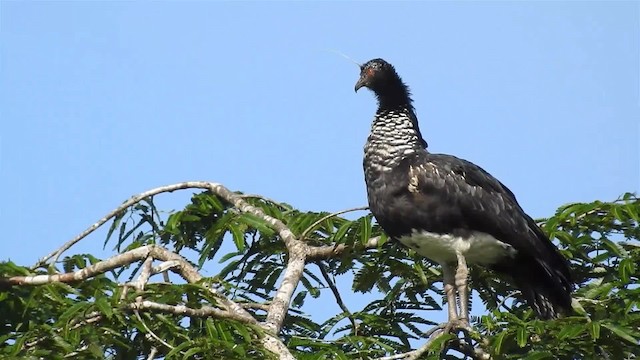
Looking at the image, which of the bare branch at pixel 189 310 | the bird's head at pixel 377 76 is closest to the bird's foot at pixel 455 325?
the bare branch at pixel 189 310

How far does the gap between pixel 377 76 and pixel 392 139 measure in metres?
0.64

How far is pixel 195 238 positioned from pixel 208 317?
1630 mm

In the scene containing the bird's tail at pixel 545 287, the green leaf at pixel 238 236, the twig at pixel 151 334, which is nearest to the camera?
the twig at pixel 151 334

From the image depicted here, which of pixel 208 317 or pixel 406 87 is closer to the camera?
pixel 208 317

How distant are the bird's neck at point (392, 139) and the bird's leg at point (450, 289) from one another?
2.19 ft

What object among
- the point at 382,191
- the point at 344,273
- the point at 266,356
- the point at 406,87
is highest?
the point at 406,87

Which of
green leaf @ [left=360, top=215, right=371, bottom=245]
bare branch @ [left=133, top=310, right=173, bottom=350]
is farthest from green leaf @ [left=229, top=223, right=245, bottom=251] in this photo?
bare branch @ [left=133, top=310, right=173, bottom=350]

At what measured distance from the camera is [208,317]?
4.93m

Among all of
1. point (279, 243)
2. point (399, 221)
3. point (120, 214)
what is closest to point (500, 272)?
point (399, 221)

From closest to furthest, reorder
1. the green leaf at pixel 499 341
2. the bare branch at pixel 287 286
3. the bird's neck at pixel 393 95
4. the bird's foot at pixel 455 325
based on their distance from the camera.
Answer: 1. the green leaf at pixel 499 341
2. the bare branch at pixel 287 286
3. the bird's foot at pixel 455 325
4. the bird's neck at pixel 393 95

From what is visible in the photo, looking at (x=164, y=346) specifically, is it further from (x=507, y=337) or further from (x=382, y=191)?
(x=382, y=191)

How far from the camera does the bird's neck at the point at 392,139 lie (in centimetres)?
670

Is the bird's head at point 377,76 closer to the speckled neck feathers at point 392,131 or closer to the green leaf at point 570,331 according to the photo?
the speckled neck feathers at point 392,131

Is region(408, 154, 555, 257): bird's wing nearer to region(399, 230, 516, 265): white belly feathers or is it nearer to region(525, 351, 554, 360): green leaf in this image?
region(399, 230, 516, 265): white belly feathers
